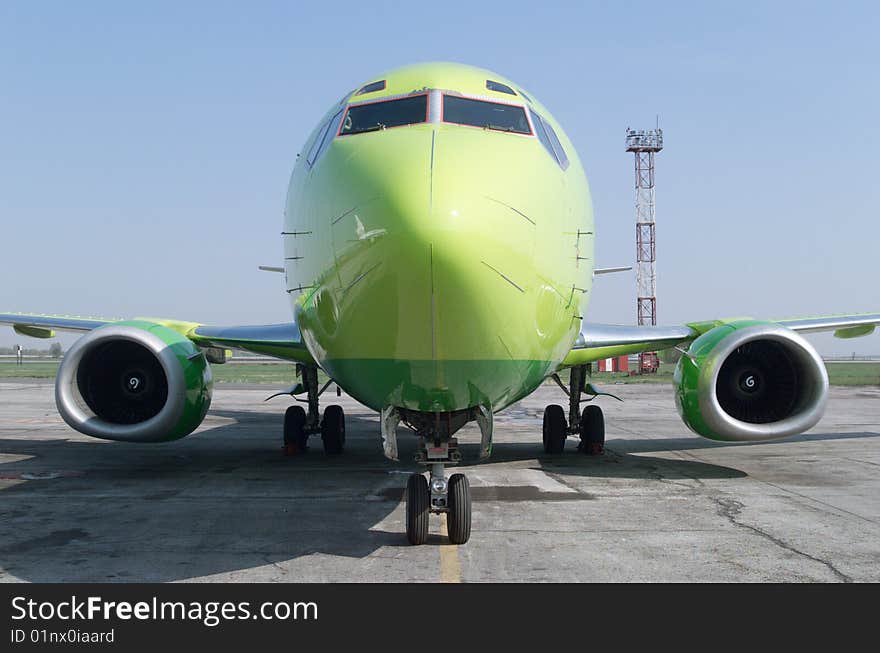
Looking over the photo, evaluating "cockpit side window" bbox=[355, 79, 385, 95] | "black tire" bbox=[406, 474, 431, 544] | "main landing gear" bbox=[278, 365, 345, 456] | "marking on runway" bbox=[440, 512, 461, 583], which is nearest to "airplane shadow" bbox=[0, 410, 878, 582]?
"black tire" bbox=[406, 474, 431, 544]

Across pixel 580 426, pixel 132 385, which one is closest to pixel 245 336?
pixel 132 385

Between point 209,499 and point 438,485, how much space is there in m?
3.28

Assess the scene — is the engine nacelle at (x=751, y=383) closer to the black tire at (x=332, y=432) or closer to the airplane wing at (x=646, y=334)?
the airplane wing at (x=646, y=334)

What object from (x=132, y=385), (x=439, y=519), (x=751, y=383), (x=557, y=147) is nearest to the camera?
(x=557, y=147)

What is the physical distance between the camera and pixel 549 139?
6676mm

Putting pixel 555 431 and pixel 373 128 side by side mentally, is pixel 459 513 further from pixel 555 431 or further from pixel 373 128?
pixel 555 431

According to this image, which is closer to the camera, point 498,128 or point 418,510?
point 498,128

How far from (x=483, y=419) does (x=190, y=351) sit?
516cm

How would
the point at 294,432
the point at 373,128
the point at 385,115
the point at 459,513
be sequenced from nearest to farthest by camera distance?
the point at 373,128, the point at 385,115, the point at 459,513, the point at 294,432

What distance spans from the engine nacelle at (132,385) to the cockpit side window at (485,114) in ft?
17.7

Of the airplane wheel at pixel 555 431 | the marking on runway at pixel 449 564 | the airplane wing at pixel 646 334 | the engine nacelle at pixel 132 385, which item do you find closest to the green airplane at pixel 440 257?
the marking on runway at pixel 449 564

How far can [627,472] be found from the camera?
1055cm

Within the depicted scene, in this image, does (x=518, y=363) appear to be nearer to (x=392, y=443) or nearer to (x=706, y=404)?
(x=392, y=443)
